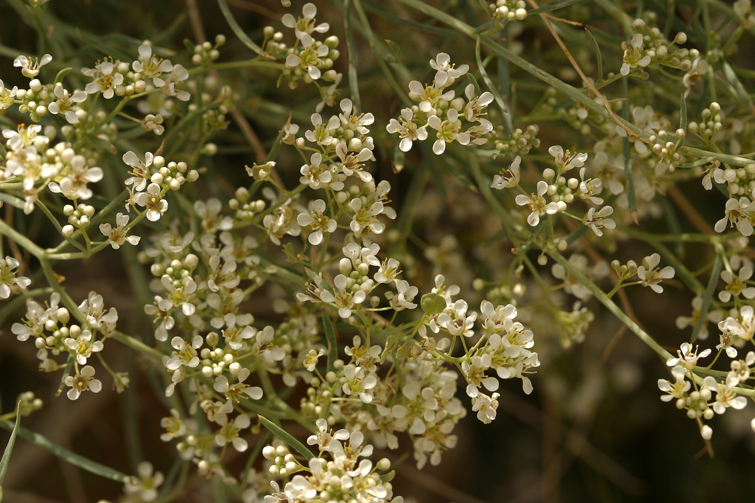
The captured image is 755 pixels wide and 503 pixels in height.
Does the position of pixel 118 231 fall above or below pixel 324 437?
above

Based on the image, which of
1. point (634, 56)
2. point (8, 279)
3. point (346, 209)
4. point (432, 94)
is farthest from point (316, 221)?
point (634, 56)

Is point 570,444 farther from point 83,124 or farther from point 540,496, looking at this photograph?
point 83,124

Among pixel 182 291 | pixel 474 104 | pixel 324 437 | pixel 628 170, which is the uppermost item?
pixel 474 104

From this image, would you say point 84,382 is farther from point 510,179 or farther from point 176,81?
point 510,179

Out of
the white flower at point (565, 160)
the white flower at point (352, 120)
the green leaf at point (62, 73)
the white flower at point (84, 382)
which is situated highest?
the green leaf at point (62, 73)

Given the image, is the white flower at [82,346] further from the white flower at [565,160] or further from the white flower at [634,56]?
the white flower at [634,56]

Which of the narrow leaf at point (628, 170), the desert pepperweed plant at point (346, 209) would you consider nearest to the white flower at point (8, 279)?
the desert pepperweed plant at point (346, 209)
